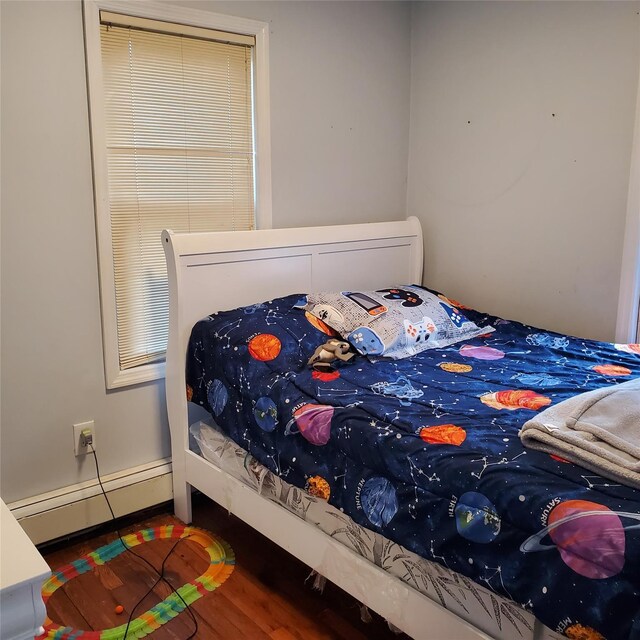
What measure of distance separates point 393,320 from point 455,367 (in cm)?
32

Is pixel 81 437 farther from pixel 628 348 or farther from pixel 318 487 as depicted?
pixel 628 348

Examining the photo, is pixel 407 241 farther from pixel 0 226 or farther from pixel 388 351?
pixel 0 226

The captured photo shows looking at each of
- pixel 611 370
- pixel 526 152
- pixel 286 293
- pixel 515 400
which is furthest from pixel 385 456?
pixel 526 152

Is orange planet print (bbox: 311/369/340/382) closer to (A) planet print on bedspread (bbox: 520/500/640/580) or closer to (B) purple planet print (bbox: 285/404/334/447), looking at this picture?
(B) purple planet print (bbox: 285/404/334/447)

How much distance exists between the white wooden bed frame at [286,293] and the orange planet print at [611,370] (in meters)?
1.02

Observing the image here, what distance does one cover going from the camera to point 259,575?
7.35 feet

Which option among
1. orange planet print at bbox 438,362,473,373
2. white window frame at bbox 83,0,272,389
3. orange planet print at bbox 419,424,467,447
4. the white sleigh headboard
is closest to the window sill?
white window frame at bbox 83,0,272,389

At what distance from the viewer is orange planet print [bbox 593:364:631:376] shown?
2166 mm

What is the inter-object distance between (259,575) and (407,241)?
1.69m

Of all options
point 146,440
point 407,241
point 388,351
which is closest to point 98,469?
point 146,440

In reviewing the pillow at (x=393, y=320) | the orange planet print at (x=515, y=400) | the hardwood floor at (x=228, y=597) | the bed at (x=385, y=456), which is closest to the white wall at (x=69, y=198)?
the bed at (x=385, y=456)

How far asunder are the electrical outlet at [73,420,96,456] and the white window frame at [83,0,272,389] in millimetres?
158

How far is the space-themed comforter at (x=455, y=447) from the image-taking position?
127 centimetres

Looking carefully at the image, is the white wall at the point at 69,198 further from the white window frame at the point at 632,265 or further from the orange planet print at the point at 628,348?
the orange planet print at the point at 628,348
